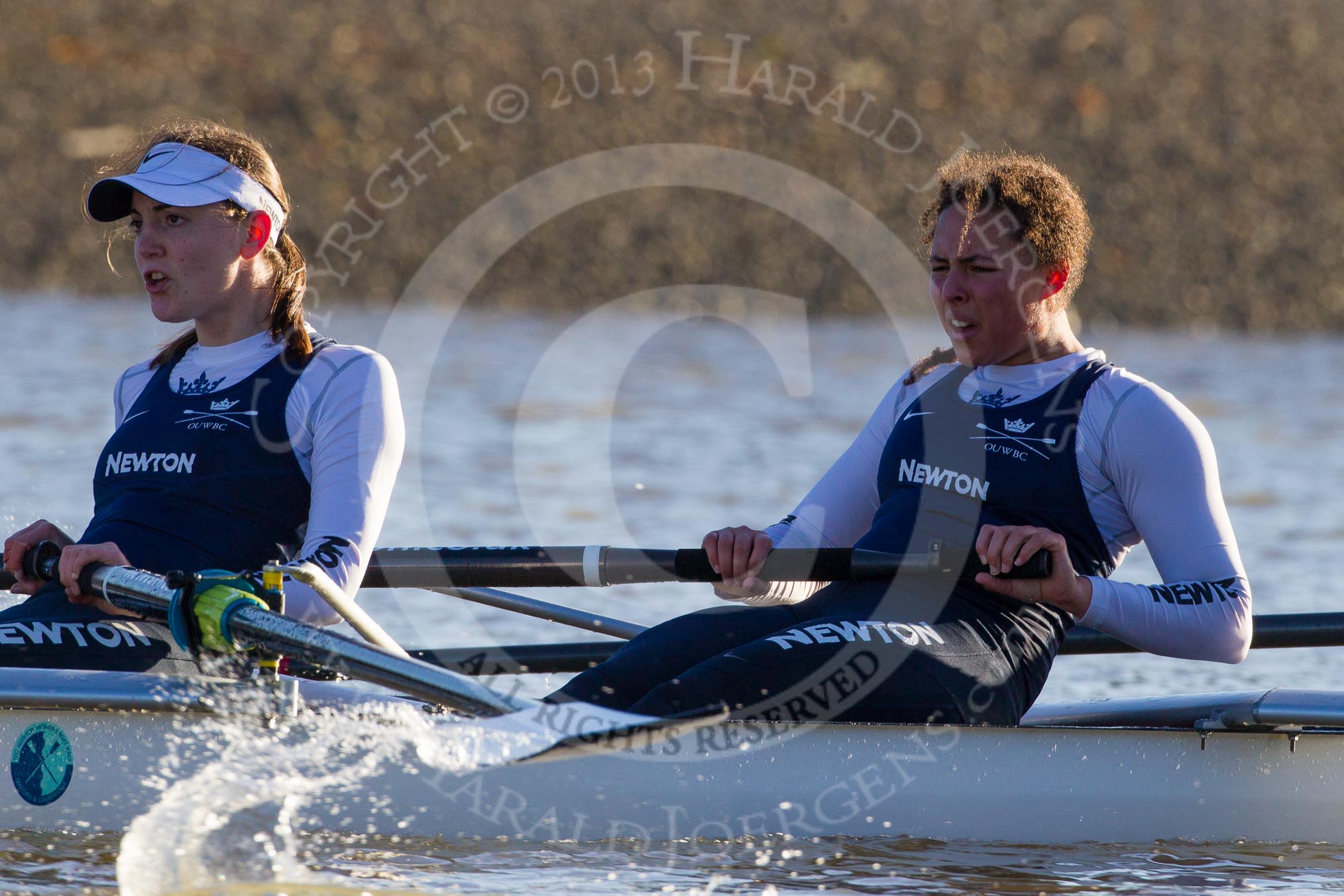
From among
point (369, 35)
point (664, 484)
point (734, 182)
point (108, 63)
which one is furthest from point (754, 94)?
point (664, 484)

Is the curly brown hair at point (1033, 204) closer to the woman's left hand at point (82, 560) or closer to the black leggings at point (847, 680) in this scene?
the black leggings at point (847, 680)

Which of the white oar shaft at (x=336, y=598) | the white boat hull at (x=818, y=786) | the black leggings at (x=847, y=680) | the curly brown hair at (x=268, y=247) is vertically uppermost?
the curly brown hair at (x=268, y=247)

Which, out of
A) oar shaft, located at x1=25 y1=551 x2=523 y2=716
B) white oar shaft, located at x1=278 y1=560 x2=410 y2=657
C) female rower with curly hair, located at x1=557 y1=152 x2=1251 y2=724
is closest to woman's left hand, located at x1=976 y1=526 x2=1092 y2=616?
female rower with curly hair, located at x1=557 y1=152 x2=1251 y2=724

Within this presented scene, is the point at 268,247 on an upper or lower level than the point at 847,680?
upper

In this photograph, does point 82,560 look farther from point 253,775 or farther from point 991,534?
point 991,534

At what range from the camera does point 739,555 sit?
11.7ft

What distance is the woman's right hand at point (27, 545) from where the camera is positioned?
3512 mm

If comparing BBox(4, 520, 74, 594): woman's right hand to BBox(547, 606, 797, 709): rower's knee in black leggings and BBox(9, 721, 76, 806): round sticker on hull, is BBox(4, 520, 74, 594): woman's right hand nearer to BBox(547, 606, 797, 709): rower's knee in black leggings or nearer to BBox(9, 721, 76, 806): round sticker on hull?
BBox(9, 721, 76, 806): round sticker on hull

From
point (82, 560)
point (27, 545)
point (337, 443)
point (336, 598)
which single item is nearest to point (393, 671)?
point (336, 598)

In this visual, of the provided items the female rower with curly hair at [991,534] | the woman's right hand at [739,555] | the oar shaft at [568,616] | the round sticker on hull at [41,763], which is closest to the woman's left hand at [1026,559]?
the female rower with curly hair at [991,534]

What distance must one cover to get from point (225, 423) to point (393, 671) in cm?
81

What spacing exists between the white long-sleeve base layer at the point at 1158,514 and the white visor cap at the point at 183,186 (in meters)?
1.62

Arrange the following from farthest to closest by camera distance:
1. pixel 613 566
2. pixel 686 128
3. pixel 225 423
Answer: pixel 686 128, pixel 613 566, pixel 225 423

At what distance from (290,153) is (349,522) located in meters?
14.0
